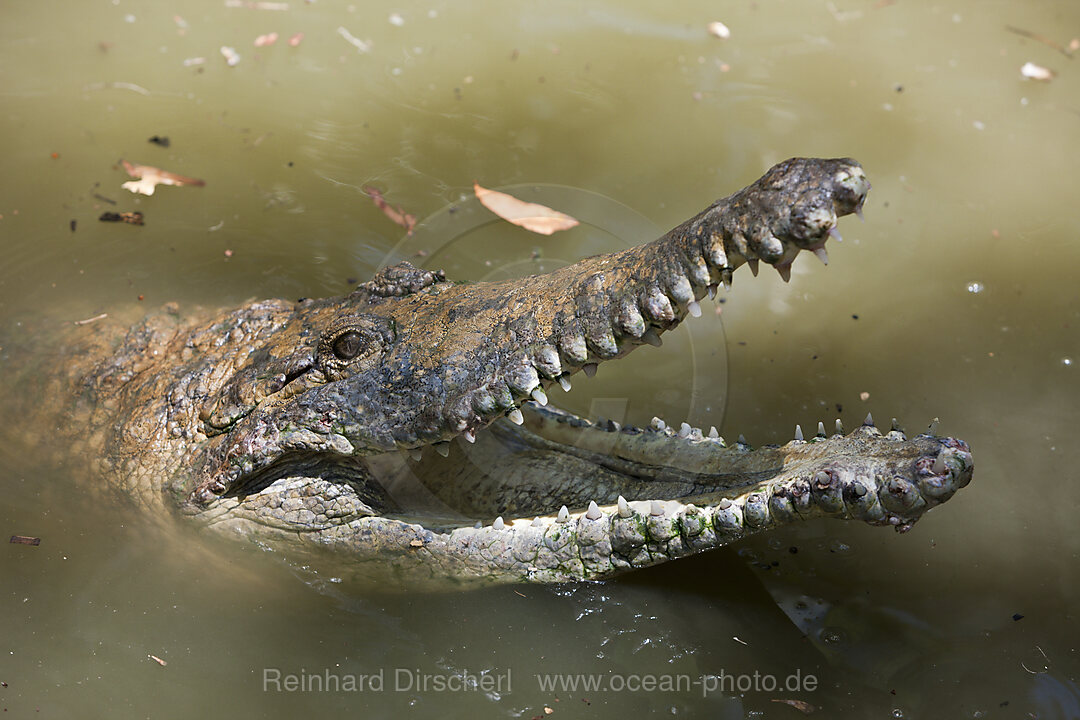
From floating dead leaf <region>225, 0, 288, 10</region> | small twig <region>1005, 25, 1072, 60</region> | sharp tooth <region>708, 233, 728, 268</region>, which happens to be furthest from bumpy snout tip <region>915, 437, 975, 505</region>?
floating dead leaf <region>225, 0, 288, 10</region>

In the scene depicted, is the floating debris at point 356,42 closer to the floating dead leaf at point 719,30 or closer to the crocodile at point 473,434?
the floating dead leaf at point 719,30

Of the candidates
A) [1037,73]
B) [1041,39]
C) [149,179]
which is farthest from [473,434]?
[1041,39]

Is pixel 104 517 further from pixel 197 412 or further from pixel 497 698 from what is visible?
pixel 497 698

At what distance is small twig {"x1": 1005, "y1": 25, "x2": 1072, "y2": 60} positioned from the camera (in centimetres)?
656

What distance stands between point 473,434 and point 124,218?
11.6ft

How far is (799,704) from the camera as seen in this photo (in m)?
3.22

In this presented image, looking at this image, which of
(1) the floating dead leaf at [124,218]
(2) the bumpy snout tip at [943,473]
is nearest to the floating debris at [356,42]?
(1) the floating dead leaf at [124,218]

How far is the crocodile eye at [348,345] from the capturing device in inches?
134

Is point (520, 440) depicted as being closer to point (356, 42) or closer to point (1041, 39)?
point (356, 42)

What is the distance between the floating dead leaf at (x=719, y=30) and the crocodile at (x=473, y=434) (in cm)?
429

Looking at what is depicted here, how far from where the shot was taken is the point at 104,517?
3773mm

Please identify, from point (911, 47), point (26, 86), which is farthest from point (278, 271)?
point (911, 47)

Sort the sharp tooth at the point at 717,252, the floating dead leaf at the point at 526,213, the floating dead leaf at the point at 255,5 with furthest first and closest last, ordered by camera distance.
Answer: the floating dead leaf at the point at 255,5
the floating dead leaf at the point at 526,213
the sharp tooth at the point at 717,252

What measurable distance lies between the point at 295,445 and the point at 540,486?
40.7 inches
